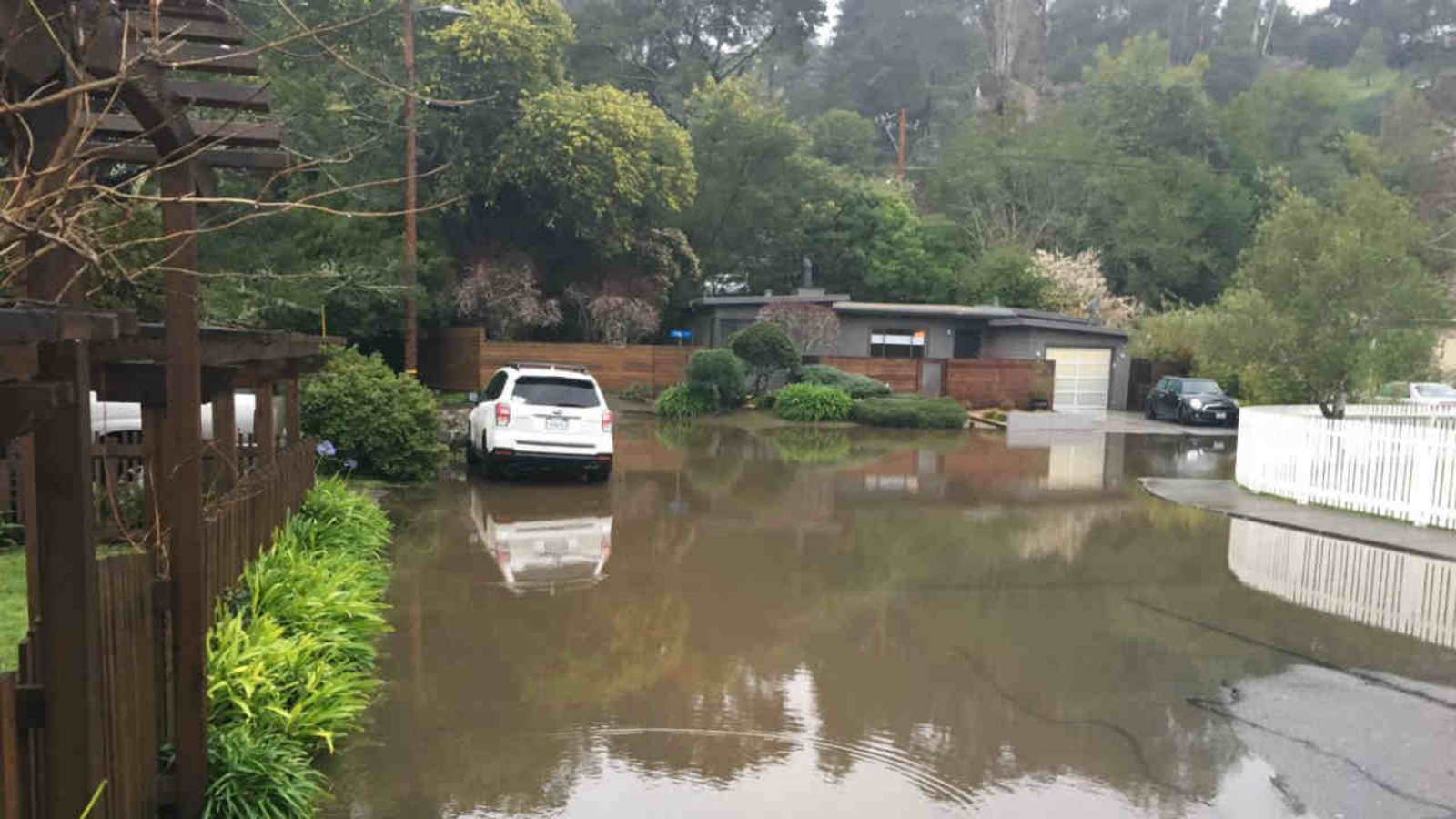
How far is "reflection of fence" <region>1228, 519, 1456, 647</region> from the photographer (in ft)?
29.6

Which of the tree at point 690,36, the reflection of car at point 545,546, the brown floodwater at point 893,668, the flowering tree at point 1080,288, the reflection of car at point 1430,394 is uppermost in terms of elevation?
the tree at point 690,36

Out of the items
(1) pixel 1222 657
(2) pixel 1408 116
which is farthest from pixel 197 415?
(2) pixel 1408 116

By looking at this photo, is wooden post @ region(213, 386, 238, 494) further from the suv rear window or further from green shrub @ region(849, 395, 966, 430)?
green shrub @ region(849, 395, 966, 430)

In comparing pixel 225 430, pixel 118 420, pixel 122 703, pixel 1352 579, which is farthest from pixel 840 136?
pixel 122 703

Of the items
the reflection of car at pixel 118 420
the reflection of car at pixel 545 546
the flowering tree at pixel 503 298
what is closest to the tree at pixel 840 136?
the flowering tree at pixel 503 298

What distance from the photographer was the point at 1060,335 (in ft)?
110

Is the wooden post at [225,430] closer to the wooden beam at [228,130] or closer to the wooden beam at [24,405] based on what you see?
the wooden beam at [228,130]

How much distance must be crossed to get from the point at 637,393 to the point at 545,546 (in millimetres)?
20377

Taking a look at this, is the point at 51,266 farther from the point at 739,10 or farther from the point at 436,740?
the point at 739,10

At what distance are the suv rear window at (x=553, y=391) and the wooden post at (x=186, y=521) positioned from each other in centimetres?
974

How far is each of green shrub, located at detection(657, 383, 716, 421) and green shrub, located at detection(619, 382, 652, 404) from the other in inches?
98.8

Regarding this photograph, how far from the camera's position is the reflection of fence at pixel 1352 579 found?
29.6ft

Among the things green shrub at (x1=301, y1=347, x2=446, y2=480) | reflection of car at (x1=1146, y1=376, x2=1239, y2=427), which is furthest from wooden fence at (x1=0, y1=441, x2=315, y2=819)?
reflection of car at (x1=1146, y1=376, x2=1239, y2=427)

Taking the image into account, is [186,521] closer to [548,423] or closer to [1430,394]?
[548,423]
